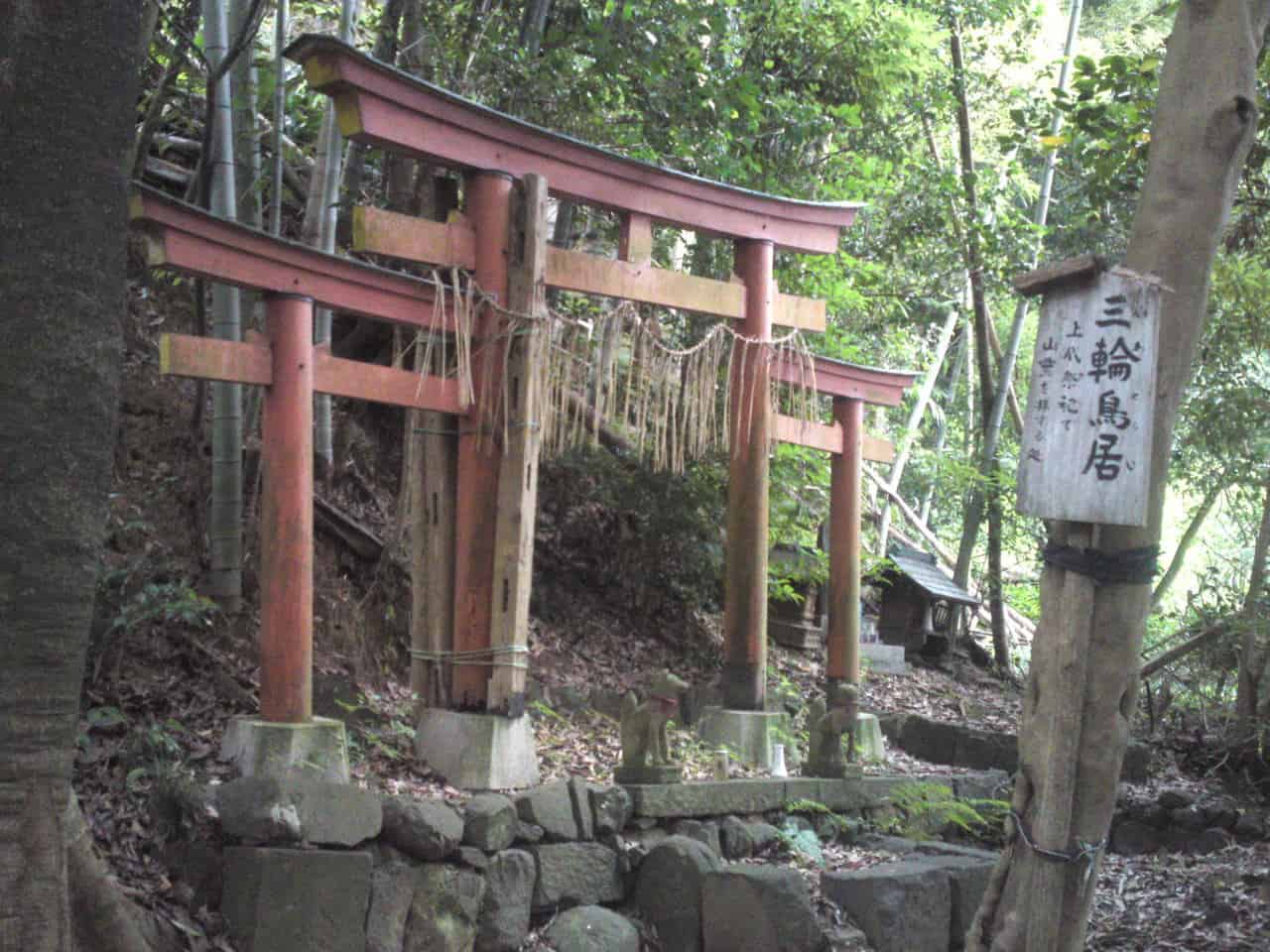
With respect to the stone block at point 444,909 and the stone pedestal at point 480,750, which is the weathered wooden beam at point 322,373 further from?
the stone block at point 444,909

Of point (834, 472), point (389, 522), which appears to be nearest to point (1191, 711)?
point (834, 472)

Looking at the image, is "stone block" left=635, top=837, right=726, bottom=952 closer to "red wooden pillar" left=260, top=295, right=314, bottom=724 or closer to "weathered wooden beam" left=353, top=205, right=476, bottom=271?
"red wooden pillar" left=260, top=295, right=314, bottom=724

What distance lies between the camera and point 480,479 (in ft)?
24.4

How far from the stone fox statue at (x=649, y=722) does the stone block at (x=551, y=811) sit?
0.53 metres

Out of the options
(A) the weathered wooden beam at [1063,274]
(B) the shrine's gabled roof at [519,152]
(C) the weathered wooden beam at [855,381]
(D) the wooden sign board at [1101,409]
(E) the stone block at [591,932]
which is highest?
(B) the shrine's gabled roof at [519,152]

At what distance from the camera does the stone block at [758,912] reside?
6547mm

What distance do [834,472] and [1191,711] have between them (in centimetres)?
618

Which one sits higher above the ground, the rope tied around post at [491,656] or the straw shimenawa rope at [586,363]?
the straw shimenawa rope at [586,363]

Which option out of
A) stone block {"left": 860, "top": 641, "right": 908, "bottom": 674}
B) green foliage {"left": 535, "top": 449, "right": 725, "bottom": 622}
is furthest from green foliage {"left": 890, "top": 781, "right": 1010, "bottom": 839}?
stone block {"left": 860, "top": 641, "right": 908, "bottom": 674}

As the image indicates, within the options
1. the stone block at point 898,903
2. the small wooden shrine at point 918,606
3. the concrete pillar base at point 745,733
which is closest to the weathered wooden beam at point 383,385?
the concrete pillar base at point 745,733

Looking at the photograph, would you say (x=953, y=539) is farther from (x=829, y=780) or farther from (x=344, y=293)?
(x=344, y=293)

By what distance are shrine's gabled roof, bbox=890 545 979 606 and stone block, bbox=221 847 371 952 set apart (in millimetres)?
10068

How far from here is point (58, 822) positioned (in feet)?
12.3

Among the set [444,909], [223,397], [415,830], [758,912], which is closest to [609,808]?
[758,912]
